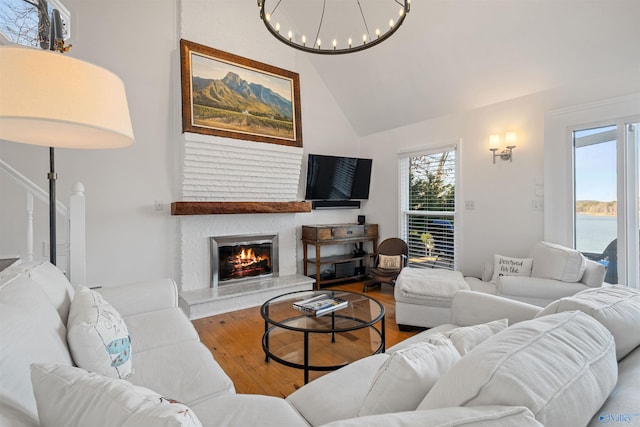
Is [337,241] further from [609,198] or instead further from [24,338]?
[24,338]

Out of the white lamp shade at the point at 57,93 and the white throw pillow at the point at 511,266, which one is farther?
the white throw pillow at the point at 511,266

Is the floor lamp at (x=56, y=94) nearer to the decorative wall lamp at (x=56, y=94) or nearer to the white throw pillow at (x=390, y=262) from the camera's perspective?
the decorative wall lamp at (x=56, y=94)

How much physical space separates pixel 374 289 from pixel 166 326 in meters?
3.19

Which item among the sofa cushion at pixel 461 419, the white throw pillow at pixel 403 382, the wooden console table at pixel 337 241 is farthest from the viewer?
the wooden console table at pixel 337 241

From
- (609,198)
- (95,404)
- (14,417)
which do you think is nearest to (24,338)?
(14,417)

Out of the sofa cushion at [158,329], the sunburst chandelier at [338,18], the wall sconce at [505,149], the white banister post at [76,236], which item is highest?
the sunburst chandelier at [338,18]

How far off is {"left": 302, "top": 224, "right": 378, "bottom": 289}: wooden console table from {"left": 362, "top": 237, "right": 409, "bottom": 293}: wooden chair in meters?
0.47

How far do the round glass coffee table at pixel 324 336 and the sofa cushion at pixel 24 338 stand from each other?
123 cm

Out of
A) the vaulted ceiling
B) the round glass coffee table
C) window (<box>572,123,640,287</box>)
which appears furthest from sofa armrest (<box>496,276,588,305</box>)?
the vaulted ceiling

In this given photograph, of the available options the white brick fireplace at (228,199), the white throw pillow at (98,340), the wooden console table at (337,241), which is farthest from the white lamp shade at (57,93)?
the wooden console table at (337,241)

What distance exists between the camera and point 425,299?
112 inches

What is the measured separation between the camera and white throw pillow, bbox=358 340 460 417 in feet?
2.78

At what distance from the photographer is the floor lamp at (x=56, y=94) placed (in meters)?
1.04

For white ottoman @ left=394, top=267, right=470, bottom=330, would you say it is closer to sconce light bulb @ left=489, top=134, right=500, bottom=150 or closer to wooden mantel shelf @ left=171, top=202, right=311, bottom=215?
sconce light bulb @ left=489, top=134, right=500, bottom=150
